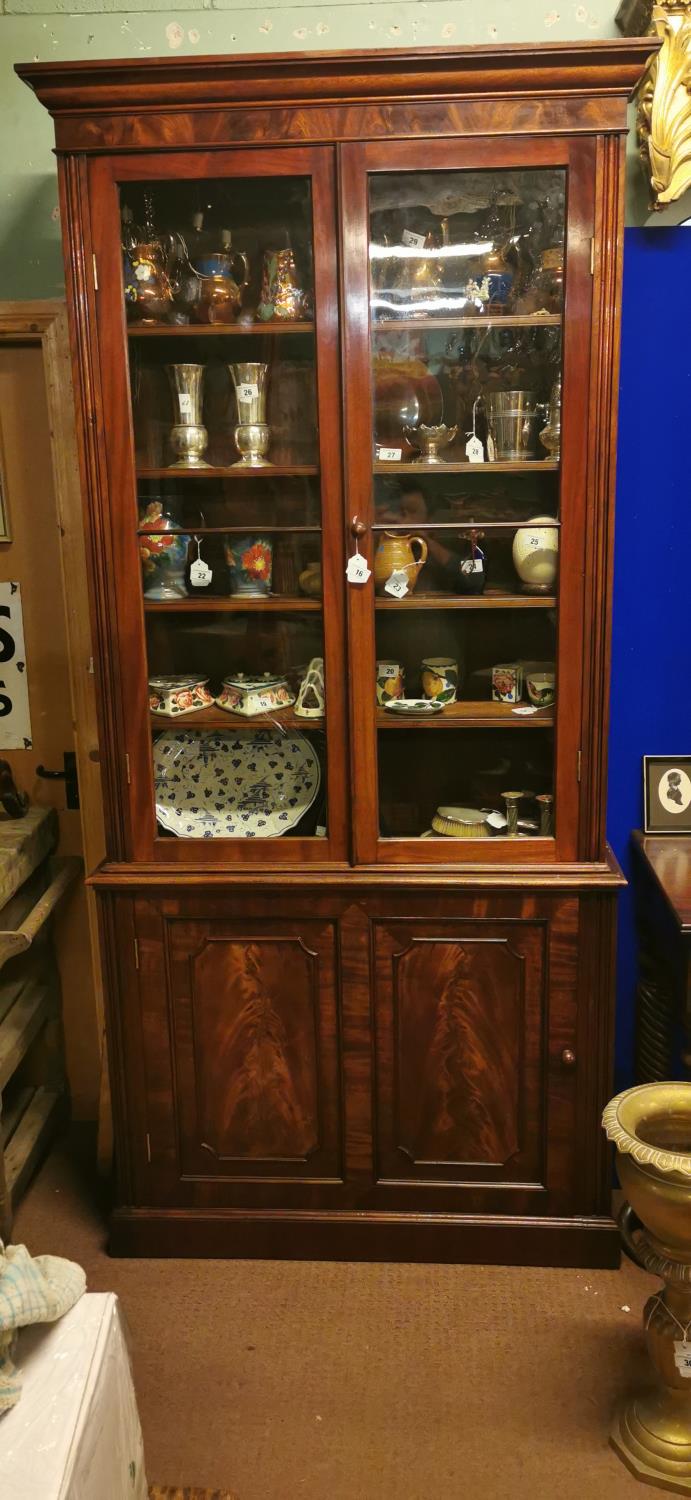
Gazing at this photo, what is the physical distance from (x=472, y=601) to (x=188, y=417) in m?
0.64

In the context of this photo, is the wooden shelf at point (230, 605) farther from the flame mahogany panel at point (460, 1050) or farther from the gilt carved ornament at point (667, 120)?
the gilt carved ornament at point (667, 120)

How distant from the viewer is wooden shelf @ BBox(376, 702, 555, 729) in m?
2.15

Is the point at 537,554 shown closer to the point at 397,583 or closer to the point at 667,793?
the point at 397,583

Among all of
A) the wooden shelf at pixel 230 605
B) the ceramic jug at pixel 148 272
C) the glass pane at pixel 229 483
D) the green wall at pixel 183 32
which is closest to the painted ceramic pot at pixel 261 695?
the glass pane at pixel 229 483

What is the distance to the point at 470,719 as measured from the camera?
7.14ft

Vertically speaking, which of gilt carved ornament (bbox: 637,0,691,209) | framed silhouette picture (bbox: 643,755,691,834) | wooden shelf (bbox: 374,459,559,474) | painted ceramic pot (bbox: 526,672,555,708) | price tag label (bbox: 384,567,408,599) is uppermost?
gilt carved ornament (bbox: 637,0,691,209)

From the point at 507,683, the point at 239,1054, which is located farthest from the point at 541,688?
the point at 239,1054

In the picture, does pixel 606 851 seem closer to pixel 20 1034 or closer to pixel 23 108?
pixel 20 1034

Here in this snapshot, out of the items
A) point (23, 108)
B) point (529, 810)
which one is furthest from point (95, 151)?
point (529, 810)

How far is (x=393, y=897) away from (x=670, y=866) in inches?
22.5

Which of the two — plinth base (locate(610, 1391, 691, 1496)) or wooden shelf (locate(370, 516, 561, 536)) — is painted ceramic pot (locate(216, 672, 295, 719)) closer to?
wooden shelf (locate(370, 516, 561, 536))

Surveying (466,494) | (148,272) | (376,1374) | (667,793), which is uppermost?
(148,272)

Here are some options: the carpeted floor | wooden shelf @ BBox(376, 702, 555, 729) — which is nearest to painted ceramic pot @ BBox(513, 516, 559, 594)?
wooden shelf @ BBox(376, 702, 555, 729)

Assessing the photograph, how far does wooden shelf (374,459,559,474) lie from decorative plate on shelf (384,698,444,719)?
1.25 ft
